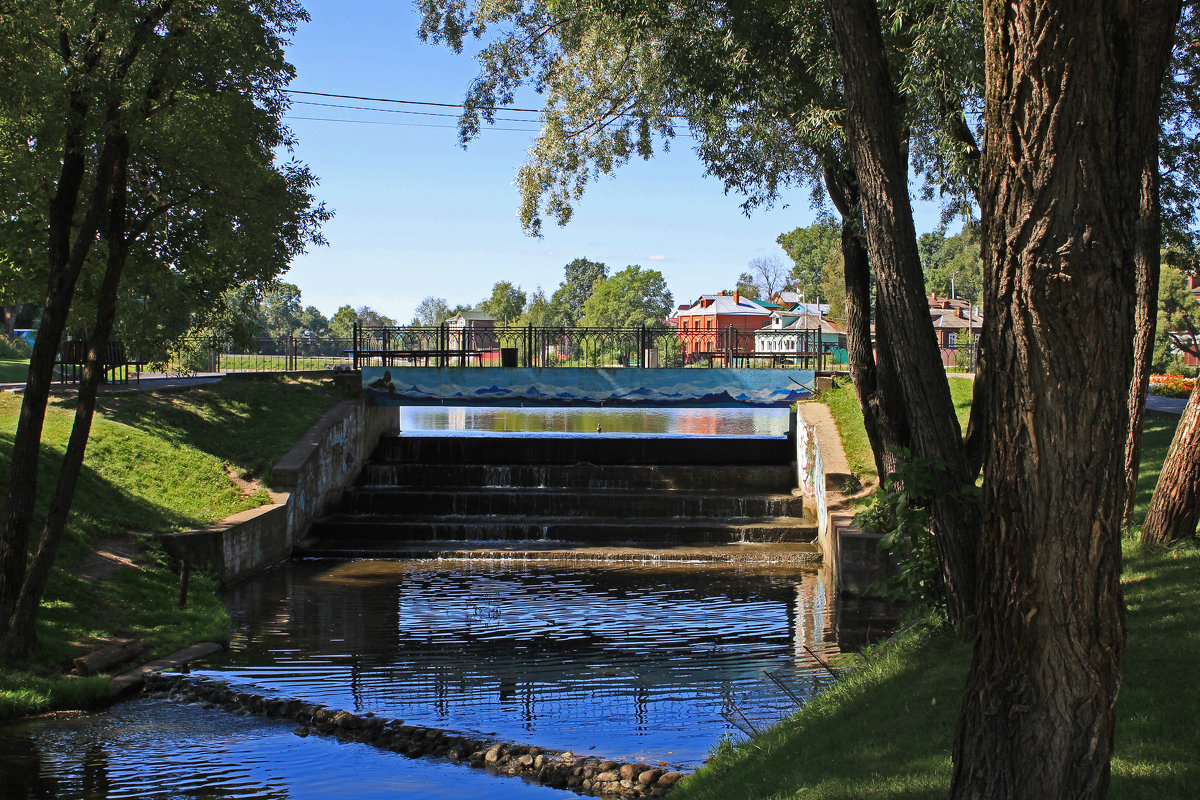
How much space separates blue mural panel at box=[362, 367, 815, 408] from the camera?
25.0 metres

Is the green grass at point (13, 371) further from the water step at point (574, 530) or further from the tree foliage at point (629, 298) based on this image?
the tree foliage at point (629, 298)

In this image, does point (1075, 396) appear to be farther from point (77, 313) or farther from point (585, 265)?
point (585, 265)

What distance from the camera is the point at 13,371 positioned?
3862 centimetres

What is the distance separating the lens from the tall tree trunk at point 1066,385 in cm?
370

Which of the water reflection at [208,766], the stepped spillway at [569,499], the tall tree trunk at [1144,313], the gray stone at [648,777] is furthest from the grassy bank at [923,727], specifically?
the stepped spillway at [569,499]

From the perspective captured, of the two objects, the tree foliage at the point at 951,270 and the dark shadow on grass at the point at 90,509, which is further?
the tree foliage at the point at 951,270

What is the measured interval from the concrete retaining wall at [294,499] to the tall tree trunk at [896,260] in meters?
10.3

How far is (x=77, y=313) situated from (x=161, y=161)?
26.6 ft

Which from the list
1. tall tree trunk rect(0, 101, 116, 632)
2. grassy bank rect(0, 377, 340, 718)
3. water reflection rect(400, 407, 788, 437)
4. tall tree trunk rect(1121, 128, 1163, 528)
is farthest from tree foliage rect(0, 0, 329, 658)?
water reflection rect(400, 407, 788, 437)

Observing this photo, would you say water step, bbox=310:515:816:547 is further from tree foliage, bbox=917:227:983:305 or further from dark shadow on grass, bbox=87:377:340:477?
tree foliage, bbox=917:227:983:305

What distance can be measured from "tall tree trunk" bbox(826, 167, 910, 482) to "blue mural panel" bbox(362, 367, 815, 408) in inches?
564

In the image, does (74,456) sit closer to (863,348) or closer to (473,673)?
(473,673)

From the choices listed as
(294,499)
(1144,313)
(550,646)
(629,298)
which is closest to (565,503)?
(294,499)

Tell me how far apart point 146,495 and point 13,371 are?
2664 centimetres
